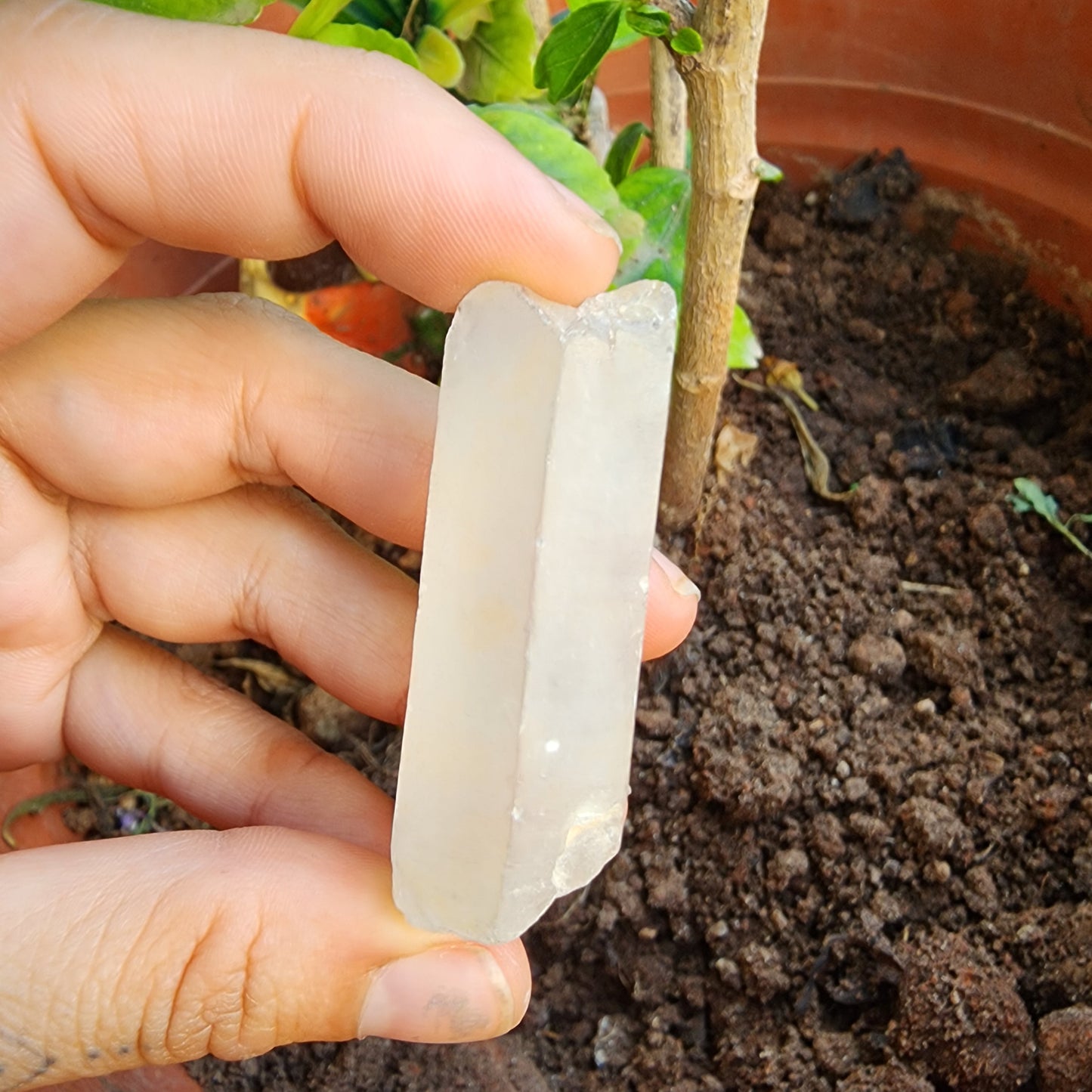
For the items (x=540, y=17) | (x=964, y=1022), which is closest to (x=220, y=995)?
(x=964, y=1022)

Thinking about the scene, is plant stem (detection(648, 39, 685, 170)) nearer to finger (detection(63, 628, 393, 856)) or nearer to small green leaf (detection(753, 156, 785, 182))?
small green leaf (detection(753, 156, 785, 182))

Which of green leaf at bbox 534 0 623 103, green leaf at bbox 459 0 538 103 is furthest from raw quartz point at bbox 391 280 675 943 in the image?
green leaf at bbox 459 0 538 103

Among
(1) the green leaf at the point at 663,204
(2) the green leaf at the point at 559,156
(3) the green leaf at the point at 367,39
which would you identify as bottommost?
(1) the green leaf at the point at 663,204

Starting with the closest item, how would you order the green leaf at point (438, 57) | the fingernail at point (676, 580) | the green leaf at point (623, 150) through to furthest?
the fingernail at point (676, 580) → the green leaf at point (438, 57) → the green leaf at point (623, 150)

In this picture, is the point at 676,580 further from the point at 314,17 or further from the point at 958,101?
the point at 958,101

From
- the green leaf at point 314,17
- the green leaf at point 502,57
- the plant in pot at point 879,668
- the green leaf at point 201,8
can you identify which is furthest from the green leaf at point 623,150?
the green leaf at point 201,8

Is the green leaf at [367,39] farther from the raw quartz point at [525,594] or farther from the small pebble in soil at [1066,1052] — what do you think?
the small pebble in soil at [1066,1052]

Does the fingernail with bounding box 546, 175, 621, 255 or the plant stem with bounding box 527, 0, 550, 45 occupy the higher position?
the plant stem with bounding box 527, 0, 550, 45

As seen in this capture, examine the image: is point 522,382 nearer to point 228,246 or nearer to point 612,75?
point 228,246
